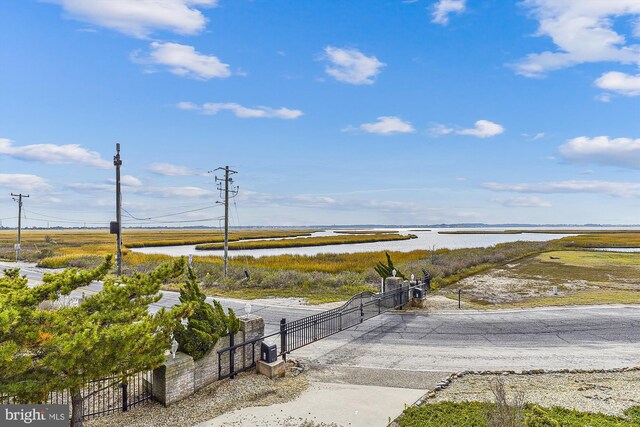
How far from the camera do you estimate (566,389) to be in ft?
36.2

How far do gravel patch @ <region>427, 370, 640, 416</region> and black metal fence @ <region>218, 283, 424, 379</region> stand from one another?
5.60 m

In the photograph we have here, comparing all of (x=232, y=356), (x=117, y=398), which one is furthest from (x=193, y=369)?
(x=117, y=398)

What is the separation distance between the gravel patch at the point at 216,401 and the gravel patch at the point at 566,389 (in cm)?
442

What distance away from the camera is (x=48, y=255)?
55875 mm

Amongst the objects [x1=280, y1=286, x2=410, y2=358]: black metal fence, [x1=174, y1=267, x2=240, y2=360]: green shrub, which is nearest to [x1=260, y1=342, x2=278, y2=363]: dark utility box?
[x1=280, y1=286, x2=410, y2=358]: black metal fence

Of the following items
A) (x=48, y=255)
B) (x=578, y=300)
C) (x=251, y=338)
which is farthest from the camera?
(x=48, y=255)

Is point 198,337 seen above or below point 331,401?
above

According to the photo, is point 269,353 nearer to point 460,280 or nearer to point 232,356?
point 232,356

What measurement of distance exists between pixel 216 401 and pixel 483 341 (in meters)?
11.9

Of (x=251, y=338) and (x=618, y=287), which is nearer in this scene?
(x=251, y=338)

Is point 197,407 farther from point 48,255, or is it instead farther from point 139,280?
point 48,255

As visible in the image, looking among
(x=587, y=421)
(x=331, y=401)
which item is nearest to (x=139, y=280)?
(x=331, y=401)

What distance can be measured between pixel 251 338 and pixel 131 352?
5160 mm

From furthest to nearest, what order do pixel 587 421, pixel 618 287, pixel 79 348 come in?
1. pixel 618 287
2. pixel 587 421
3. pixel 79 348
